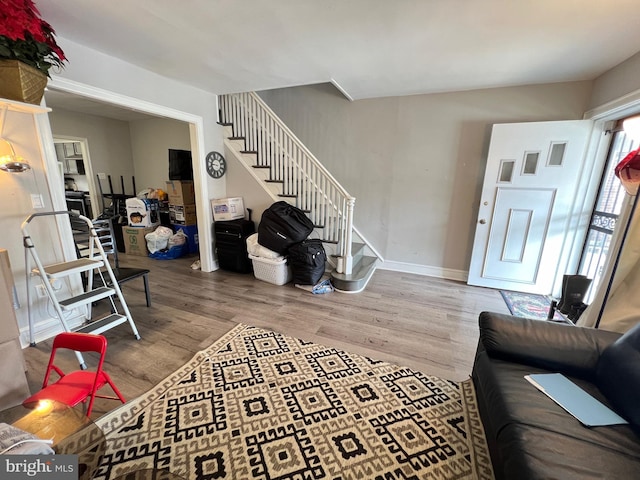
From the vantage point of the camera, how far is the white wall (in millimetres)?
5061

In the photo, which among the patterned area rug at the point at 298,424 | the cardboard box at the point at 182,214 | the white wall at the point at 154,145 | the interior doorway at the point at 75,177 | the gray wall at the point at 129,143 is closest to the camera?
the patterned area rug at the point at 298,424

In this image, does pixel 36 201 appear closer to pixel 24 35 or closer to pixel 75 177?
pixel 24 35

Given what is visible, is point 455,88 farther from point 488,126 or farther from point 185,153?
point 185,153

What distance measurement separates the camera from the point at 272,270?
11.1 feet

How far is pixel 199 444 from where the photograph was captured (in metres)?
1.37

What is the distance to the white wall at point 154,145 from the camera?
16.6 feet

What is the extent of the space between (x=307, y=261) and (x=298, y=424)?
1.88m

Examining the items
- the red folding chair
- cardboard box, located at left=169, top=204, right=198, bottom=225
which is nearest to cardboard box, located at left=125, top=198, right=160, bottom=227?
cardboard box, located at left=169, top=204, right=198, bottom=225

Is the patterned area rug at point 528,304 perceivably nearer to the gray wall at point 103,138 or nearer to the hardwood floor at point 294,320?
the hardwood floor at point 294,320

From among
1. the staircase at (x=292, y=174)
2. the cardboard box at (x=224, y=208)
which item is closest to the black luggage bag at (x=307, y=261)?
the staircase at (x=292, y=174)

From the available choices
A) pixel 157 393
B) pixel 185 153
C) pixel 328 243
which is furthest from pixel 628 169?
pixel 185 153

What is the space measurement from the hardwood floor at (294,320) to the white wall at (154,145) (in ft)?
8.99

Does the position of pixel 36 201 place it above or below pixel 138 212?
above

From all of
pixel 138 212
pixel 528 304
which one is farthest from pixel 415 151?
pixel 138 212
